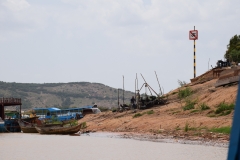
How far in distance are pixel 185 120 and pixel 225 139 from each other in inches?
288

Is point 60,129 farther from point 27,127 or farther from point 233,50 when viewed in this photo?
point 233,50

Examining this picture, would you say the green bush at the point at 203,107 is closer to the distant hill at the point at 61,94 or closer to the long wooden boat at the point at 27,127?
the long wooden boat at the point at 27,127

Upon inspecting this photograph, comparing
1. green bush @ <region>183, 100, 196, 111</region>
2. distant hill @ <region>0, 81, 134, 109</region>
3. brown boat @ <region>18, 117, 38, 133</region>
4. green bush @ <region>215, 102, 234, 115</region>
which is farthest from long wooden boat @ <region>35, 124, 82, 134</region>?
distant hill @ <region>0, 81, 134, 109</region>

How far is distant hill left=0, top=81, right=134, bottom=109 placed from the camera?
159 metres

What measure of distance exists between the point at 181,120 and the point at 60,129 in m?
14.5

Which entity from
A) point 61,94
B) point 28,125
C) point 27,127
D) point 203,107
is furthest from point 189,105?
point 61,94

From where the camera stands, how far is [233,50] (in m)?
51.0

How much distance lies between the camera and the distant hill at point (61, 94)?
159250 millimetres

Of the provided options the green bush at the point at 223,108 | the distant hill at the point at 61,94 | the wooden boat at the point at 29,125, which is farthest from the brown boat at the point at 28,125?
the distant hill at the point at 61,94

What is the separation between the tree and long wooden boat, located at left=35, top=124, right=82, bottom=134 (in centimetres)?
1769

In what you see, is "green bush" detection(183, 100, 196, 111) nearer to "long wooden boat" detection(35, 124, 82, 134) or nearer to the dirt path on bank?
the dirt path on bank

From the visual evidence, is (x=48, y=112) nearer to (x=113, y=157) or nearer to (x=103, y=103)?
(x=113, y=157)

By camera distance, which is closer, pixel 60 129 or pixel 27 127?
pixel 60 129

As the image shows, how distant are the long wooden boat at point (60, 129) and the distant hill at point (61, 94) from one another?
4109 inches
